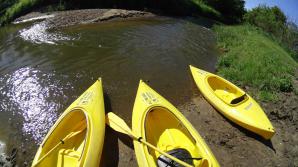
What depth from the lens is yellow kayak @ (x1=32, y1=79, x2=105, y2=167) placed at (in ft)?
23.5

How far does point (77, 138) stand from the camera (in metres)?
8.30

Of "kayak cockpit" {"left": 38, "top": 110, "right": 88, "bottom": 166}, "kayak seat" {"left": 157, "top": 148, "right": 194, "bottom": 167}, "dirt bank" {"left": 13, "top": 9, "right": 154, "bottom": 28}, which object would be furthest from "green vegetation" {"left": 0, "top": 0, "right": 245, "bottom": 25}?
"kayak seat" {"left": 157, "top": 148, "right": 194, "bottom": 167}

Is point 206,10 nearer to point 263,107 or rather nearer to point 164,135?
point 263,107

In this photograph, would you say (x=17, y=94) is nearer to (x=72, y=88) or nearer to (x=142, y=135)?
(x=72, y=88)

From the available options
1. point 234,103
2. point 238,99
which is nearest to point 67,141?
point 234,103

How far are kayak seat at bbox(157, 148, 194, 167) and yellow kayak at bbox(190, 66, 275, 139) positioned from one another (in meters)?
2.51

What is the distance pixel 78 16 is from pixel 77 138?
45.7ft

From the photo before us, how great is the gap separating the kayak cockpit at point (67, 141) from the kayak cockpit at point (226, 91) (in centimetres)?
456

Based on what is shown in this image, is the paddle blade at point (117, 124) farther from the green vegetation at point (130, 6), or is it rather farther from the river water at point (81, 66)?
the green vegetation at point (130, 6)

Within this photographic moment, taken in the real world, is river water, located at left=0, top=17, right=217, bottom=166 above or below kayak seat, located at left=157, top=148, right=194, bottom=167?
above

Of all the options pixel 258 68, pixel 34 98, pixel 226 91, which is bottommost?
pixel 34 98

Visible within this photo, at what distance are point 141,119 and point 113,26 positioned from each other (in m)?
12.0

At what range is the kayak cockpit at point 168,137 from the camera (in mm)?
7242

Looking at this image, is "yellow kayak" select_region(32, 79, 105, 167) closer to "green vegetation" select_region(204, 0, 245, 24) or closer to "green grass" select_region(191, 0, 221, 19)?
"green grass" select_region(191, 0, 221, 19)
